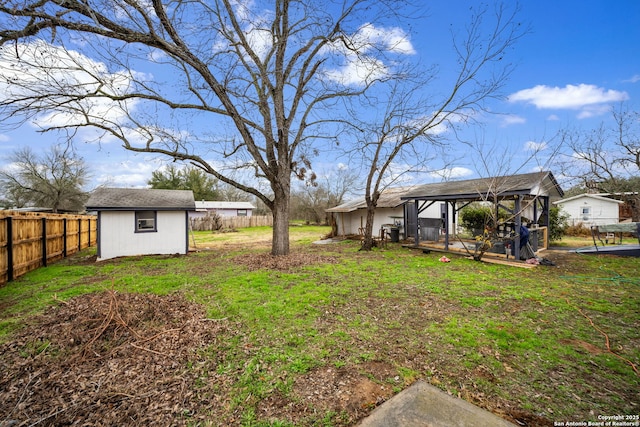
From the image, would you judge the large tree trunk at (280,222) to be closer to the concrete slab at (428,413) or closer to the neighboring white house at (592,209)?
the concrete slab at (428,413)

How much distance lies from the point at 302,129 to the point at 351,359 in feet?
28.9

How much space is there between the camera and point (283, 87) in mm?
9906

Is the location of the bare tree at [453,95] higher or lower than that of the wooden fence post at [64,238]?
higher

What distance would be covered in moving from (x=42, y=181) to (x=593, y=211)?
166 ft

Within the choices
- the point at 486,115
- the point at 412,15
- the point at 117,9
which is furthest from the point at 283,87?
the point at 486,115

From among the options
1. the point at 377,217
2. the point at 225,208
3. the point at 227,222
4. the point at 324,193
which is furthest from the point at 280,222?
the point at 225,208

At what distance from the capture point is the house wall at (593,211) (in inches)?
774

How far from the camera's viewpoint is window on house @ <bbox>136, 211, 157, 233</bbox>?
11.3 m

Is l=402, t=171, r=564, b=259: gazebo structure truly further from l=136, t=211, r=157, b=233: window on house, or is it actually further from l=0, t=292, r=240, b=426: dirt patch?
l=136, t=211, r=157, b=233: window on house

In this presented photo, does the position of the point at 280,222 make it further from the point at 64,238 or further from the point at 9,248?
the point at 64,238

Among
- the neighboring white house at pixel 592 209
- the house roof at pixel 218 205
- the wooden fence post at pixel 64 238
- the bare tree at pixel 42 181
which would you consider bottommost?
the wooden fence post at pixel 64 238

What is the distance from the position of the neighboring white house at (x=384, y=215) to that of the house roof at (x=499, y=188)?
3.17 metres

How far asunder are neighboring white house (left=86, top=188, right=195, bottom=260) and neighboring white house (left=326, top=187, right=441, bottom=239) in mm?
9506

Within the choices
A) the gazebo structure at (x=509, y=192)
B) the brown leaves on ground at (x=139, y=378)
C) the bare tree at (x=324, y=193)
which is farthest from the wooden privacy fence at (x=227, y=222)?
the brown leaves on ground at (x=139, y=378)
